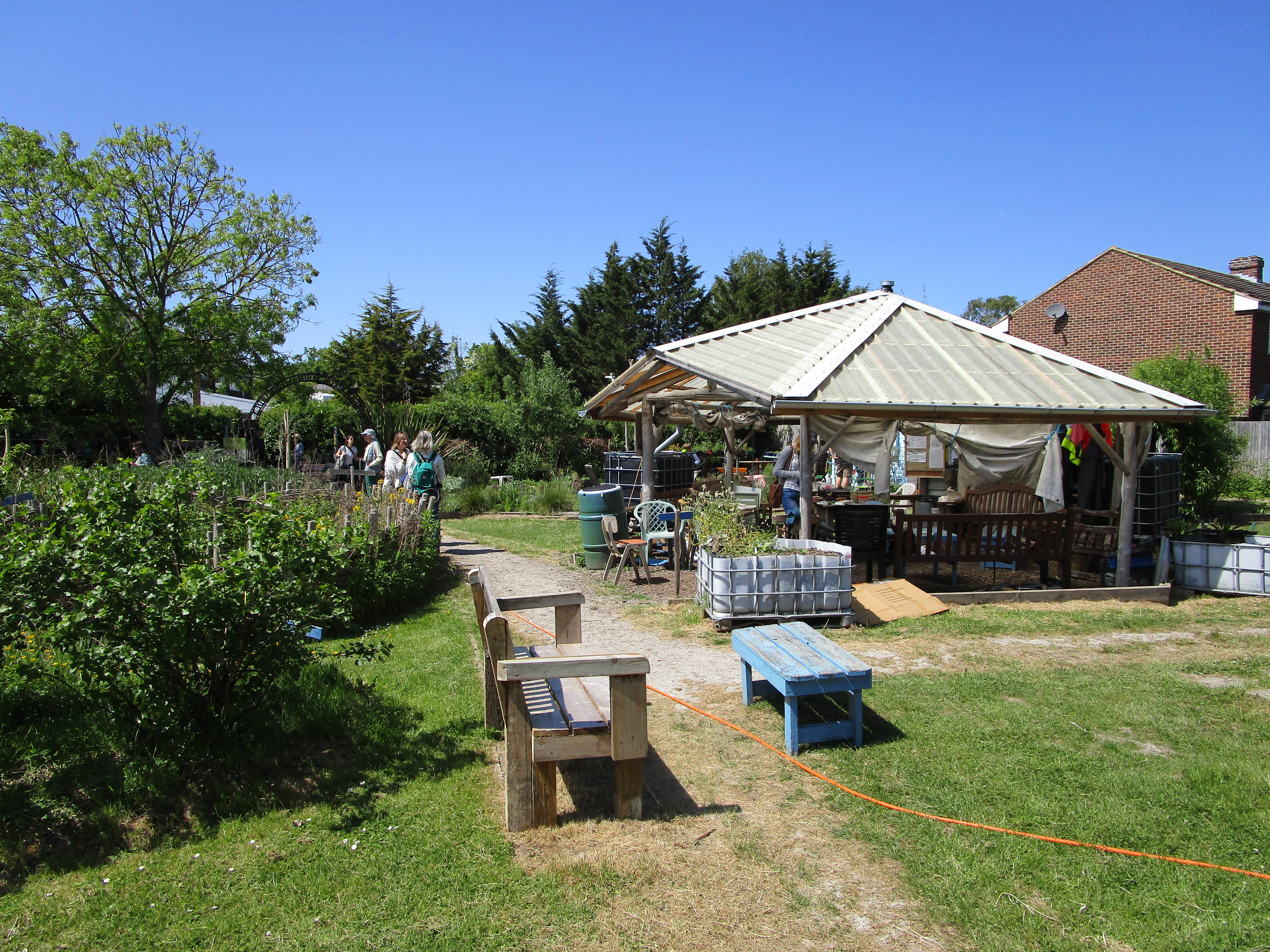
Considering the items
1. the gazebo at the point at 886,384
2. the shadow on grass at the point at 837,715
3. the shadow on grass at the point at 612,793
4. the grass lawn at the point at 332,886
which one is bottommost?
the grass lawn at the point at 332,886

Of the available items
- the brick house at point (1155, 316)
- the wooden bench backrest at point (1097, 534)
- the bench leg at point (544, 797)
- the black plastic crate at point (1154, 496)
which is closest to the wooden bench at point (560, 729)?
the bench leg at point (544, 797)

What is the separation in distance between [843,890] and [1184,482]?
13.7m

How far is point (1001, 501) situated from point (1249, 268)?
2318cm

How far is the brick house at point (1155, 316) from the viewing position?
2139 centimetres

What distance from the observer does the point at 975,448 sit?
12023 millimetres

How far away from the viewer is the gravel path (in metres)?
6.12

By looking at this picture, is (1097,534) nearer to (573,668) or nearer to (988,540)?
(988,540)

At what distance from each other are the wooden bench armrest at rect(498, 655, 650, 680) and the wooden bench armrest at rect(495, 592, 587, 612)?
122 cm

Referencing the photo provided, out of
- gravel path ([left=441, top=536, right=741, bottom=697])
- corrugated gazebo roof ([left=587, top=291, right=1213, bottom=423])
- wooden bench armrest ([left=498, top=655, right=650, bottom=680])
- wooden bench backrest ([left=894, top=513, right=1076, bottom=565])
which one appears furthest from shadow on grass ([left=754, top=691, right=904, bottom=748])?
wooden bench backrest ([left=894, top=513, right=1076, bottom=565])

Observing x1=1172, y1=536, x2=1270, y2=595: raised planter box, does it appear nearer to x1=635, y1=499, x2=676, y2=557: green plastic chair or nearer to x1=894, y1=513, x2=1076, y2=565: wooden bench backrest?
x1=894, y1=513, x2=1076, y2=565: wooden bench backrest

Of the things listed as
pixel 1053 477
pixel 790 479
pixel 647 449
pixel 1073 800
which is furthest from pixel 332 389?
pixel 1073 800

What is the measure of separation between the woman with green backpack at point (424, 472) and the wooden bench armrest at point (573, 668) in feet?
24.6

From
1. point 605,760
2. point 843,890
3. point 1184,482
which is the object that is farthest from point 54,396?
point 1184,482

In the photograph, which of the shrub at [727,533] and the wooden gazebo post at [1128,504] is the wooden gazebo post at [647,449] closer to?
the shrub at [727,533]
